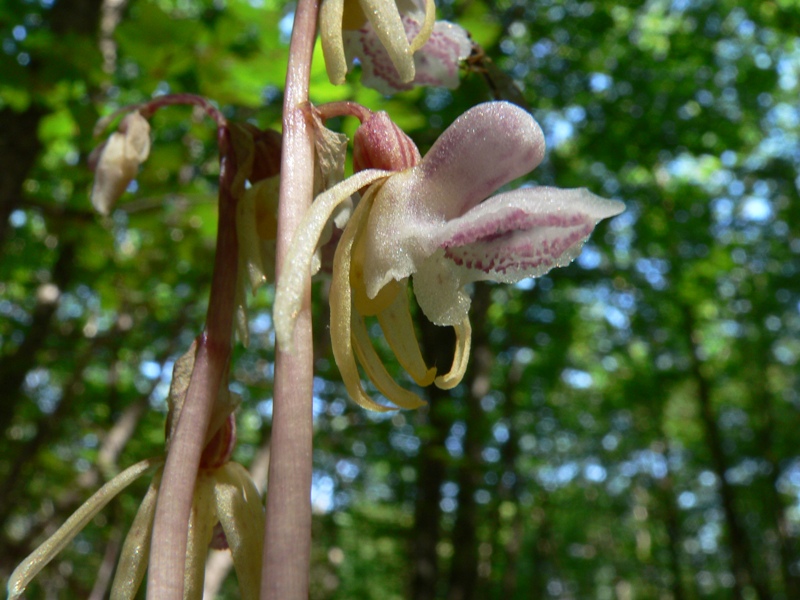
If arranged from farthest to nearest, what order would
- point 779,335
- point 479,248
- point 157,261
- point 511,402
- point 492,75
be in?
1. point 779,335
2. point 511,402
3. point 157,261
4. point 492,75
5. point 479,248

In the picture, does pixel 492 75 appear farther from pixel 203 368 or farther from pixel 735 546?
pixel 735 546

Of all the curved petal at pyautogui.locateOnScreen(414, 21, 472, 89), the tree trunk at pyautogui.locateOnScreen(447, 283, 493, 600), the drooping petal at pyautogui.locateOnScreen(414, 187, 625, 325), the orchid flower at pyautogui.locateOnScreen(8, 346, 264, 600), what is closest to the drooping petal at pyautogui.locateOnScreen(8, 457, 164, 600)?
the orchid flower at pyautogui.locateOnScreen(8, 346, 264, 600)

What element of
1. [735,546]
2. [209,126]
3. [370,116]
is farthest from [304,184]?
[735,546]

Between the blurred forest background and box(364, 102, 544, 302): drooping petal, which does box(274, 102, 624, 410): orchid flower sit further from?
the blurred forest background

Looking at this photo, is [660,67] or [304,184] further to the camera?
[660,67]

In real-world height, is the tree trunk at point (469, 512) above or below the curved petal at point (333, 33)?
below

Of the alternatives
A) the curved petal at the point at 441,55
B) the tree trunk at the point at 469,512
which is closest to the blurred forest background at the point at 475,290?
the tree trunk at the point at 469,512

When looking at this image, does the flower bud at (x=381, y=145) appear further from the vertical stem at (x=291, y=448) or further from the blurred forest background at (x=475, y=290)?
the blurred forest background at (x=475, y=290)
